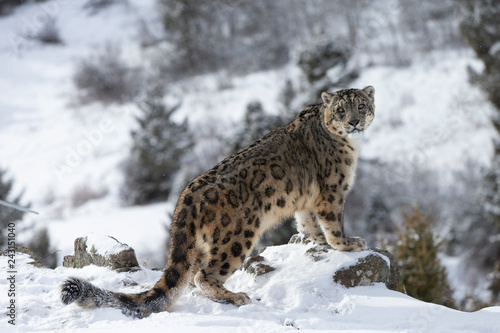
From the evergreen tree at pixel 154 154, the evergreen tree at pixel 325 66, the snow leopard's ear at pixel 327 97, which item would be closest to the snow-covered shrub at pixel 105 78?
the evergreen tree at pixel 154 154

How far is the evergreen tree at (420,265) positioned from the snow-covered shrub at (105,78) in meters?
41.6

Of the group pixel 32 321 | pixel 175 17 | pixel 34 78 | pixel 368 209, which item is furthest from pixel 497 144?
pixel 34 78

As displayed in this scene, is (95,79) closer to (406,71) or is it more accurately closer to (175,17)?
(175,17)

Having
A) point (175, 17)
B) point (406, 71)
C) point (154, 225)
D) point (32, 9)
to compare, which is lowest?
point (154, 225)

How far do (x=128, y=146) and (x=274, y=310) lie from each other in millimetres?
39092

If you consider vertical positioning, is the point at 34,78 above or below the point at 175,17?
below

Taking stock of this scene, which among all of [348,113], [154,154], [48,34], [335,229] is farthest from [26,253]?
[48,34]

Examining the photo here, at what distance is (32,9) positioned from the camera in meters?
39.9

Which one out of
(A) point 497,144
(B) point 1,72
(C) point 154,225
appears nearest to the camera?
(A) point 497,144

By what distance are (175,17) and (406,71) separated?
85.1 ft

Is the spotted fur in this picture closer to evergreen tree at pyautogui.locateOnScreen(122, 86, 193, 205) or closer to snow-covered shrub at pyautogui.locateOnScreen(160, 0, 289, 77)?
evergreen tree at pyautogui.locateOnScreen(122, 86, 193, 205)

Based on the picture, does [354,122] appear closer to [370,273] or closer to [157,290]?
[370,273]

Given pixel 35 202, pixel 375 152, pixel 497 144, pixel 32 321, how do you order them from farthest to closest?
pixel 375 152
pixel 35 202
pixel 497 144
pixel 32 321

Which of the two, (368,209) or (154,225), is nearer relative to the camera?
(368,209)
